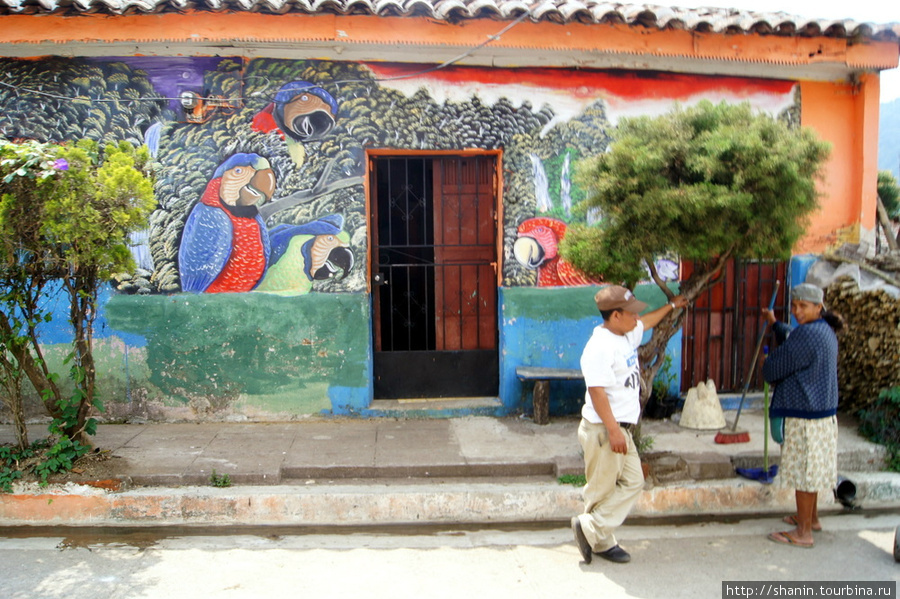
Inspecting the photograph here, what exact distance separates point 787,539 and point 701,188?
239 cm

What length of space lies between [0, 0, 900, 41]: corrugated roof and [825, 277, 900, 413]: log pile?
2.40 meters

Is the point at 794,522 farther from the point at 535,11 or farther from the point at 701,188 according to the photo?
the point at 535,11

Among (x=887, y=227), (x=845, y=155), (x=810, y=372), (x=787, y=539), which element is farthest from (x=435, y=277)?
(x=887, y=227)

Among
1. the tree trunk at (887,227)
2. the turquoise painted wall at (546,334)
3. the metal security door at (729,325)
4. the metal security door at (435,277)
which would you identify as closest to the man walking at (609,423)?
the turquoise painted wall at (546,334)

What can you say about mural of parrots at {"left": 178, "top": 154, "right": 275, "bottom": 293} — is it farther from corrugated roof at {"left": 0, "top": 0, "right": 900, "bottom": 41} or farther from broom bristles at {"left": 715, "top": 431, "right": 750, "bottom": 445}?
broom bristles at {"left": 715, "top": 431, "right": 750, "bottom": 445}

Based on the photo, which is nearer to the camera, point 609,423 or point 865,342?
point 609,423

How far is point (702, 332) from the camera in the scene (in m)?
7.13

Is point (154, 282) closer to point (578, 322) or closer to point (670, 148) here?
point (578, 322)

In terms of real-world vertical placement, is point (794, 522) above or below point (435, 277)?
below

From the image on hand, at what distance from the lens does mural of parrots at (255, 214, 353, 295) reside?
21.0 ft

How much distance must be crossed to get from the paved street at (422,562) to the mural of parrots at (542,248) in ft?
8.60

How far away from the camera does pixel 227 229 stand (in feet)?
20.8

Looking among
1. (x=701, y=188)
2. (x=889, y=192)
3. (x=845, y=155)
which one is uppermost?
(x=845, y=155)

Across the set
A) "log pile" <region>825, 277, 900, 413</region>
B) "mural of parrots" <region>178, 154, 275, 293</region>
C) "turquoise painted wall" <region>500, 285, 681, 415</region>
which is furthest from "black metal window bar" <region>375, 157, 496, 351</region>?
"log pile" <region>825, 277, 900, 413</region>
